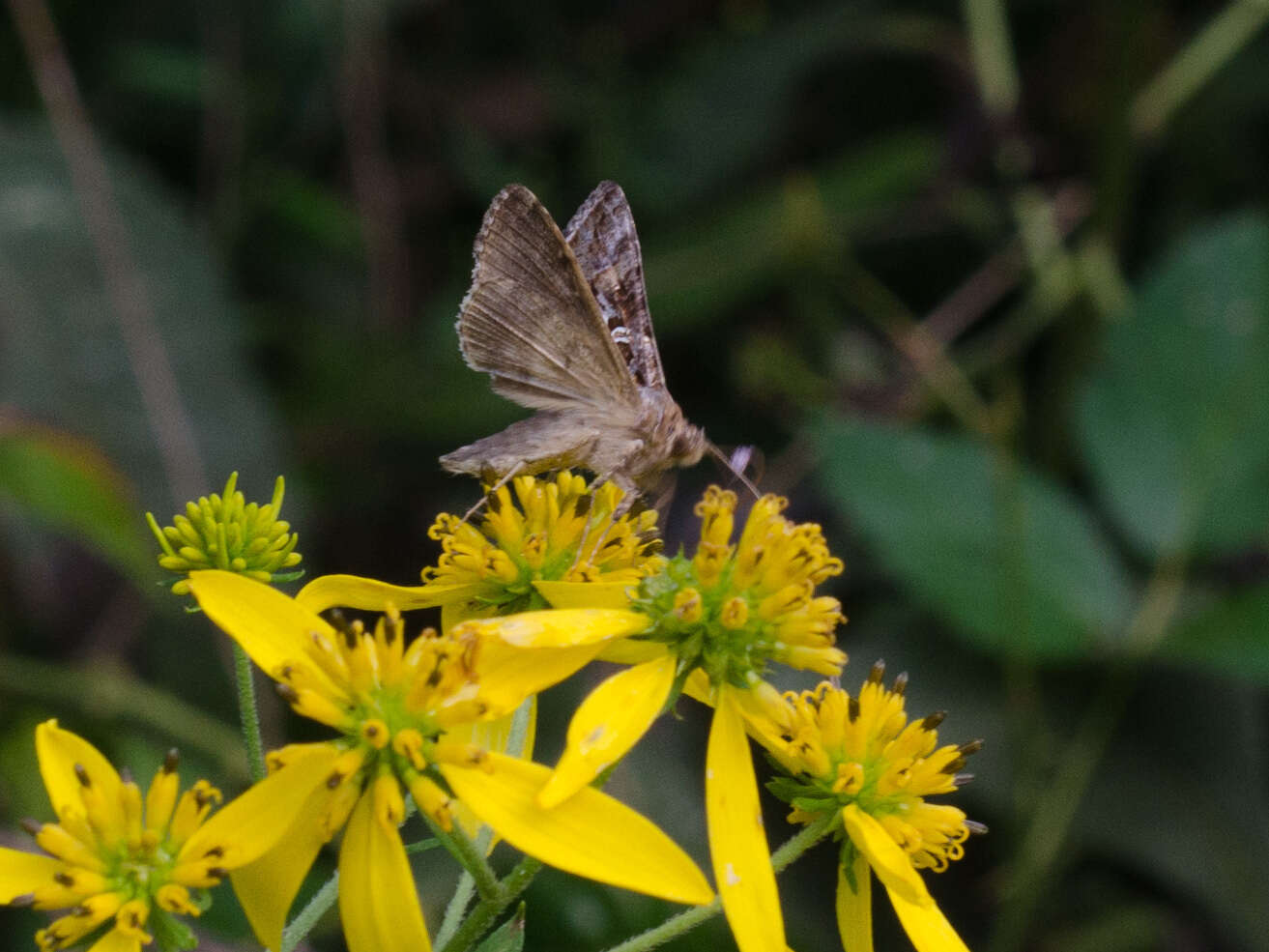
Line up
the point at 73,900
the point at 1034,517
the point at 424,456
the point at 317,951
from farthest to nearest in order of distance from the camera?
the point at 424,456
the point at 1034,517
the point at 317,951
the point at 73,900

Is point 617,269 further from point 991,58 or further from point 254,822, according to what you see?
point 991,58

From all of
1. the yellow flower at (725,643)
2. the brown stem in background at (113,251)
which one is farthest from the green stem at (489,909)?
the brown stem in background at (113,251)

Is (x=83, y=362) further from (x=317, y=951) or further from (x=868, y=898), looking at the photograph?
(x=868, y=898)

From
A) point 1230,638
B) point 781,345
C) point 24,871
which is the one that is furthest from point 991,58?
point 24,871

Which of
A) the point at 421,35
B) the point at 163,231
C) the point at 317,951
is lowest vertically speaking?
the point at 317,951

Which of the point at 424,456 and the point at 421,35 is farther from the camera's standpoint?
the point at 421,35

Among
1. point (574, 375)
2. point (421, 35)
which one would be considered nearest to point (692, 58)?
point (421, 35)
